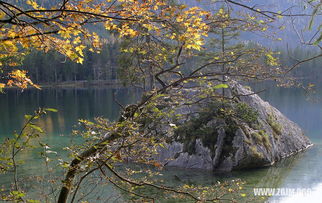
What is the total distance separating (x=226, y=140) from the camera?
41.6 feet

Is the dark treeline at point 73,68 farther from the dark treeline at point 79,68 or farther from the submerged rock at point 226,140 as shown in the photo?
the submerged rock at point 226,140

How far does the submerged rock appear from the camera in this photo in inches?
482

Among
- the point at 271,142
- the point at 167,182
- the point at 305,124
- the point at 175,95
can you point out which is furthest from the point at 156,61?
the point at 305,124

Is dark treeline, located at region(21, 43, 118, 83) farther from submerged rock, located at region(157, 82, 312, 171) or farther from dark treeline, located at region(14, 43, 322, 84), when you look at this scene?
submerged rock, located at region(157, 82, 312, 171)

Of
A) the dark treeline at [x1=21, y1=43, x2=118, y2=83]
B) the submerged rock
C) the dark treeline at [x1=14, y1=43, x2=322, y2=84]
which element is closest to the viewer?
the submerged rock

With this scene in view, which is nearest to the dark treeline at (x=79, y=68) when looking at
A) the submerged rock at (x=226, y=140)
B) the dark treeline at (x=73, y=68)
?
the dark treeline at (x=73, y=68)

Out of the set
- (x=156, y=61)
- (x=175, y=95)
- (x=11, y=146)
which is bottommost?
(x=11, y=146)

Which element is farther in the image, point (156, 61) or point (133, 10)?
point (156, 61)

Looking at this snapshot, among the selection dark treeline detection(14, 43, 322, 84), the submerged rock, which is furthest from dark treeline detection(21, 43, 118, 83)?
the submerged rock

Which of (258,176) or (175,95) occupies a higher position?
(175,95)

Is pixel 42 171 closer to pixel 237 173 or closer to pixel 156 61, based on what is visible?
pixel 237 173

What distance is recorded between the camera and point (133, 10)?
10.6 ft

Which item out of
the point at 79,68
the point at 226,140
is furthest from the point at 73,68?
the point at 226,140

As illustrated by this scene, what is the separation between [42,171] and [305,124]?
1625 centimetres
